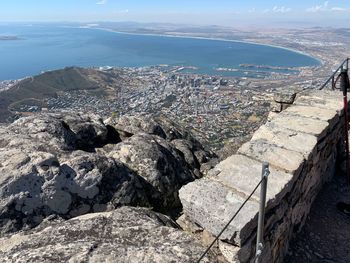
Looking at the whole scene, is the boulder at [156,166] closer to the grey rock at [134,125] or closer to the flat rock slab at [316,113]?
the grey rock at [134,125]

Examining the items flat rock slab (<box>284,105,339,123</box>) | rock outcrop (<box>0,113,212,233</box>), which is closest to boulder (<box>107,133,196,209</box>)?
rock outcrop (<box>0,113,212,233</box>)

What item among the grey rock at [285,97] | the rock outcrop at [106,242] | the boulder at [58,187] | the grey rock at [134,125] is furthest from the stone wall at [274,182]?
the grey rock at [134,125]

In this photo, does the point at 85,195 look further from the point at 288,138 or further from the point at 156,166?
the point at 288,138

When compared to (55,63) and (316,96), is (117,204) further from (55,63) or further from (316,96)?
(55,63)

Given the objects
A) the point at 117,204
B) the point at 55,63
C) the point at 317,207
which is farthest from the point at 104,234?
the point at 55,63

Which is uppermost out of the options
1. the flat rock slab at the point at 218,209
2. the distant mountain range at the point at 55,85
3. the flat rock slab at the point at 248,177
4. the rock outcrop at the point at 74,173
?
the flat rock slab at the point at 248,177
